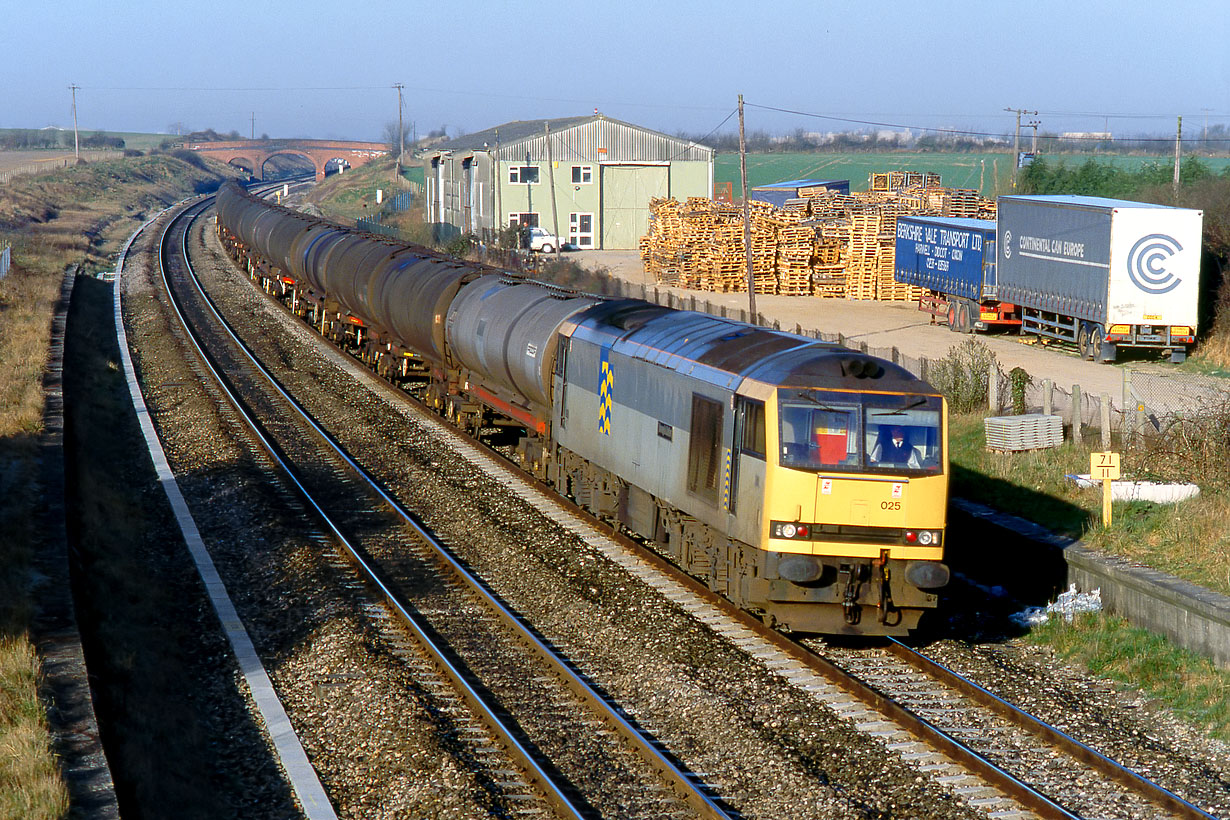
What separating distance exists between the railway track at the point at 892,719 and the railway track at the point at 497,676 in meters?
0.63

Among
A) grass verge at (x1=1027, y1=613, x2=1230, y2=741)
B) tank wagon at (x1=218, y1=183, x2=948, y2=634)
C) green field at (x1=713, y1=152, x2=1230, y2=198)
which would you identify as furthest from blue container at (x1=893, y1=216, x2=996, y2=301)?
green field at (x1=713, y1=152, x2=1230, y2=198)

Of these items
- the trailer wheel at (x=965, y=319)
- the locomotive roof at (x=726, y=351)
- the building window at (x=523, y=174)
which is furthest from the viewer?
the building window at (x=523, y=174)

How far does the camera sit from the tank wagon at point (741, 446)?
11977mm

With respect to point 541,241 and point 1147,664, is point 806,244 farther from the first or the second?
point 1147,664

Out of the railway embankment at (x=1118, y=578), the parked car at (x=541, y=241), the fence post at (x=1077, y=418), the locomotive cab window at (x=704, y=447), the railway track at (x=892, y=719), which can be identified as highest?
the parked car at (x=541, y=241)

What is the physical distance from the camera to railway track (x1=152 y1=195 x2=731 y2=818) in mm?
9516

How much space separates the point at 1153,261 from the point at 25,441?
26989 mm

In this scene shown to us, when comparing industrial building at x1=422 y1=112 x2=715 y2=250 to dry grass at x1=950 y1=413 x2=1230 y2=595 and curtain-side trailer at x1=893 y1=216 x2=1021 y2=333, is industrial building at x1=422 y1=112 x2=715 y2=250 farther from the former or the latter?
dry grass at x1=950 y1=413 x2=1230 y2=595

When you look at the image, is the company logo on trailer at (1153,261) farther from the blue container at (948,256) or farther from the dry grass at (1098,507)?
the dry grass at (1098,507)

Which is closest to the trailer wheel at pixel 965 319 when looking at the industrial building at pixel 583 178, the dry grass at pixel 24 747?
the industrial building at pixel 583 178

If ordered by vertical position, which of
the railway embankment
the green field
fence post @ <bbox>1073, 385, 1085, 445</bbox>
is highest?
the green field

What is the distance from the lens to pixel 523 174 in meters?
68.2

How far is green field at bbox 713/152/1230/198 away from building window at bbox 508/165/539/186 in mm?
29017

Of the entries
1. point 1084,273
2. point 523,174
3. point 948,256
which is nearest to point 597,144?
point 523,174
